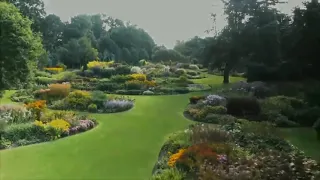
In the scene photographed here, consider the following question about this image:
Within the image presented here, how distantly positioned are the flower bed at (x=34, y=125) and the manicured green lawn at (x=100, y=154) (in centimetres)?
43

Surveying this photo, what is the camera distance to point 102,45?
61.8 meters

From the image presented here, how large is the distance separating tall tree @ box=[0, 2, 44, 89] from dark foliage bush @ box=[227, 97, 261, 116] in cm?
863

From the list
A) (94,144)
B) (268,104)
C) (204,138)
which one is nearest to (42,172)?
(94,144)

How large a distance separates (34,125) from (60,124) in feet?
2.68

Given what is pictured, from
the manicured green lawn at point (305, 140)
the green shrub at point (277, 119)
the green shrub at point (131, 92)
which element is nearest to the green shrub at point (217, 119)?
the green shrub at point (277, 119)

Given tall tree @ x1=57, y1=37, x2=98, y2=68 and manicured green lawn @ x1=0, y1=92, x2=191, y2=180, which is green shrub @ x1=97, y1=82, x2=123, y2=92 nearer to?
manicured green lawn @ x1=0, y1=92, x2=191, y2=180

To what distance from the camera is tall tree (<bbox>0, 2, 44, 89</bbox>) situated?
1424cm

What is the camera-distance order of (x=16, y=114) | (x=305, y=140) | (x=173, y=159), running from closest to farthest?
(x=173, y=159)
(x=305, y=140)
(x=16, y=114)

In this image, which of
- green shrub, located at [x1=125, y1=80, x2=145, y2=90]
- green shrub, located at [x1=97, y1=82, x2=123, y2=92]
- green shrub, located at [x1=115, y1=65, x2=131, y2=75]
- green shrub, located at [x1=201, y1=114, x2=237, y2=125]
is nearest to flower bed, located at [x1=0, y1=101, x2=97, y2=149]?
green shrub, located at [x1=201, y1=114, x2=237, y2=125]

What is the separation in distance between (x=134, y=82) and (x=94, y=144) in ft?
48.7

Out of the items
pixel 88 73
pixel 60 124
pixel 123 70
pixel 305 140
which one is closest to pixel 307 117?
pixel 305 140

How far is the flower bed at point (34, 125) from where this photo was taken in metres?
10.7

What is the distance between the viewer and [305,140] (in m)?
12.0

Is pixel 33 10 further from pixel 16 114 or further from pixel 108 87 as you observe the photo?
pixel 16 114
